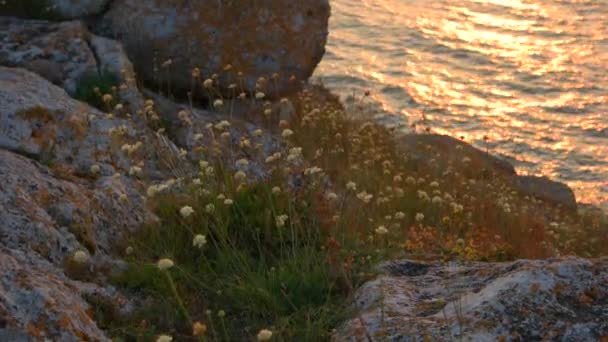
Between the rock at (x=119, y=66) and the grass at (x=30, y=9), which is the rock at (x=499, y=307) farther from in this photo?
the grass at (x=30, y=9)

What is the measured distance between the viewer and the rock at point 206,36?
30.0 feet

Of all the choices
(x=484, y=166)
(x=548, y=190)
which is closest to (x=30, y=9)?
(x=484, y=166)

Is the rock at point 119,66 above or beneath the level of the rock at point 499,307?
beneath

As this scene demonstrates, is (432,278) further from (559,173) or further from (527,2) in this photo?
(527,2)

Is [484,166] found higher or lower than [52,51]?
lower

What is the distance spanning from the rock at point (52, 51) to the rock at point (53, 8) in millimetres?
443

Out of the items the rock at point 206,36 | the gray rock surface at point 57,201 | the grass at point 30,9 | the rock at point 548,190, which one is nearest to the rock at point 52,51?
the grass at point 30,9

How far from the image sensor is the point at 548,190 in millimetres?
11578

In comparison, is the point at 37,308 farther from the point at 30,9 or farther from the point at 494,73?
the point at 494,73

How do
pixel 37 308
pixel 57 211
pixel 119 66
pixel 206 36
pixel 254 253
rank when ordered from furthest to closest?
1. pixel 206 36
2. pixel 119 66
3. pixel 254 253
4. pixel 57 211
5. pixel 37 308

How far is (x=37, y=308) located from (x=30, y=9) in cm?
631

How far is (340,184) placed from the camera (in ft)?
27.1

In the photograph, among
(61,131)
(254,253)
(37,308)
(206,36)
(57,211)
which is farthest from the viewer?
(206,36)

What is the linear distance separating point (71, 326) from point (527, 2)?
655 inches
